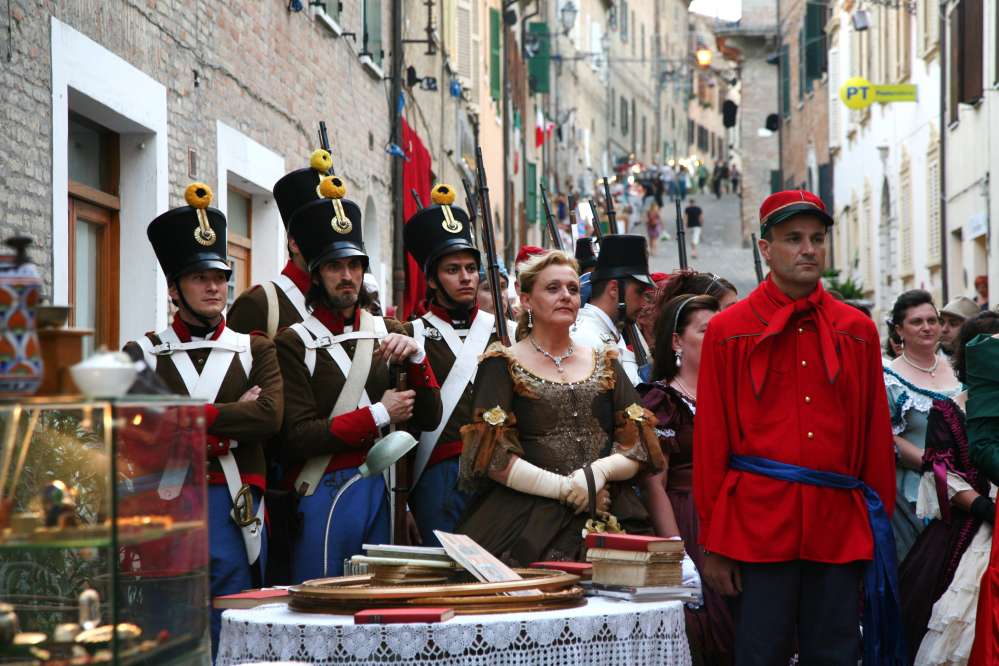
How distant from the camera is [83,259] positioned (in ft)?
22.5

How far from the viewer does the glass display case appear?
2027 mm

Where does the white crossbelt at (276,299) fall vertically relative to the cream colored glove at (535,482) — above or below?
above

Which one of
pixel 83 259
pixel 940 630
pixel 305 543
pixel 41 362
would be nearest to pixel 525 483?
pixel 305 543

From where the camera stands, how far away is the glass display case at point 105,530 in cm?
203

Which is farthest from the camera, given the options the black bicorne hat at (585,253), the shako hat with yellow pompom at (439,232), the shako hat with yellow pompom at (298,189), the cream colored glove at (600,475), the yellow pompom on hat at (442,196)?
the black bicorne hat at (585,253)

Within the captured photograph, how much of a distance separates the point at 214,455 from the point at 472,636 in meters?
2.01

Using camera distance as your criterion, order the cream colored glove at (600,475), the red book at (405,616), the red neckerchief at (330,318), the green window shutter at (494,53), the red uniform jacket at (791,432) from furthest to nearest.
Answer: the green window shutter at (494,53) < the red neckerchief at (330,318) < the cream colored glove at (600,475) < the red uniform jacket at (791,432) < the red book at (405,616)

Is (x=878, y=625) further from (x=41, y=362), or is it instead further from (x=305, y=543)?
(x=41, y=362)

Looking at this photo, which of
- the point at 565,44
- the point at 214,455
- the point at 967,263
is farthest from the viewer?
the point at 565,44

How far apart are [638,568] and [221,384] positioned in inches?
79.8

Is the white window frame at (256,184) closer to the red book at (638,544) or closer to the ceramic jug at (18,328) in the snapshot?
the red book at (638,544)

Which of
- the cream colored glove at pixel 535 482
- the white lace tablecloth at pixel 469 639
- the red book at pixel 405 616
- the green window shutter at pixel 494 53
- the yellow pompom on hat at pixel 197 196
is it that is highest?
the green window shutter at pixel 494 53

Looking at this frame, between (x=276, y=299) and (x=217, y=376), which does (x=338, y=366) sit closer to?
(x=217, y=376)

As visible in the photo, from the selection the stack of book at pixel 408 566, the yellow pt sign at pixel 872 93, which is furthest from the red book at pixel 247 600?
the yellow pt sign at pixel 872 93
